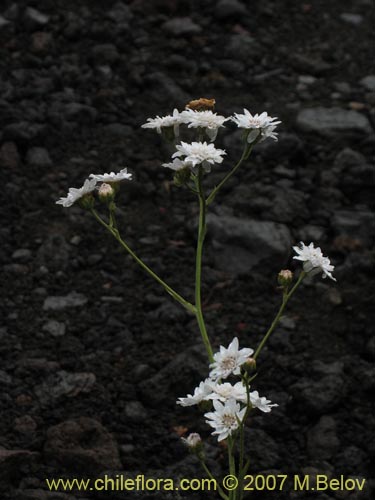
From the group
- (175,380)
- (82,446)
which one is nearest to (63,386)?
(82,446)

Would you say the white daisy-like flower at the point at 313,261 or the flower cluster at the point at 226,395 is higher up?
the white daisy-like flower at the point at 313,261

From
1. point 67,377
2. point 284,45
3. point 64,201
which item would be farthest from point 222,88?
point 64,201

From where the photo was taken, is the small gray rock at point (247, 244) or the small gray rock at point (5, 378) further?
the small gray rock at point (247, 244)

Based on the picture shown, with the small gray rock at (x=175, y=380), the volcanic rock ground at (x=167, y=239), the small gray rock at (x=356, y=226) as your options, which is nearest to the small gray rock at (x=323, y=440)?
the volcanic rock ground at (x=167, y=239)

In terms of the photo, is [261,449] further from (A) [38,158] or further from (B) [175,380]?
(A) [38,158]

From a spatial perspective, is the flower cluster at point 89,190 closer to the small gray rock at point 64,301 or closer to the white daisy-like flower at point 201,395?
the white daisy-like flower at point 201,395

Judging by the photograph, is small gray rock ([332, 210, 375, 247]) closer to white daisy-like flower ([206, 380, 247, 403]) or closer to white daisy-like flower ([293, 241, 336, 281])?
white daisy-like flower ([293, 241, 336, 281])

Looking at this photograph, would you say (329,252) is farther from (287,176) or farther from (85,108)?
(85,108)
